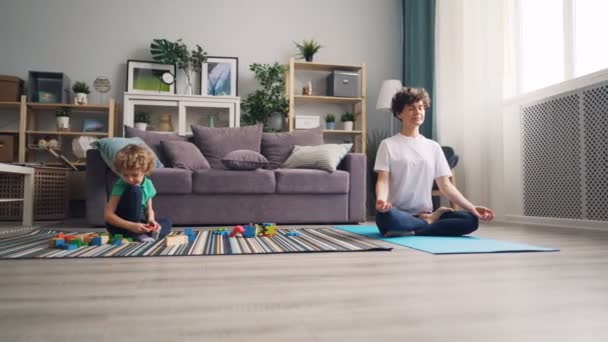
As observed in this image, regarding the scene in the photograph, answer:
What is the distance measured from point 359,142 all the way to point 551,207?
2308 millimetres

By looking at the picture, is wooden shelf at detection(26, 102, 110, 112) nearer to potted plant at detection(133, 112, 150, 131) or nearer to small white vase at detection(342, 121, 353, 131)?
potted plant at detection(133, 112, 150, 131)

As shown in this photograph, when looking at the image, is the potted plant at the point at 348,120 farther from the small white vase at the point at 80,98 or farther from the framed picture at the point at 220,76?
the small white vase at the point at 80,98

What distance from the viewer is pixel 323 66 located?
16.1ft

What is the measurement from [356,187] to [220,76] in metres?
2.30

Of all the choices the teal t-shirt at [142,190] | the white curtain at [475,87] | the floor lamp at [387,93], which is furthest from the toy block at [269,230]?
the floor lamp at [387,93]

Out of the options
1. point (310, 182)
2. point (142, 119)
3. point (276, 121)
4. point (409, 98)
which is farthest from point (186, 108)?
point (409, 98)

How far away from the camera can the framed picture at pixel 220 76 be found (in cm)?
482

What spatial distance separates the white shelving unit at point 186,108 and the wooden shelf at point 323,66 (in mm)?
790

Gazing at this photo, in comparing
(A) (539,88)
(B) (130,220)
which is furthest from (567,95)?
(B) (130,220)

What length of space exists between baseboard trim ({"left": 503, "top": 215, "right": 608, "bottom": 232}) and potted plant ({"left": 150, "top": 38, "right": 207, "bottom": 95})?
330 cm

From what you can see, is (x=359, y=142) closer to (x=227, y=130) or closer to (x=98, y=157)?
→ (x=227, y=130)

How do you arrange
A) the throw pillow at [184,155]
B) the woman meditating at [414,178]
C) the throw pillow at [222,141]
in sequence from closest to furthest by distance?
the woman meditating at [414,178] → the throw pillow at [184,155] → the throw pillow at [222,141]

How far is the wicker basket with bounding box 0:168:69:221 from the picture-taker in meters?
3.51

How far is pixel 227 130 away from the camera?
3791 millimetres
